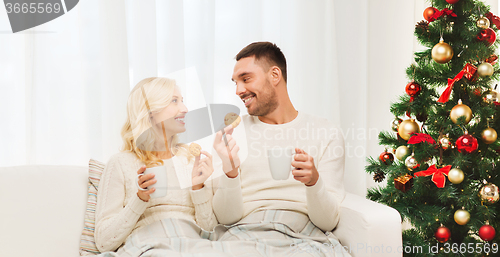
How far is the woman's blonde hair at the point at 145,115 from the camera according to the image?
1488mm

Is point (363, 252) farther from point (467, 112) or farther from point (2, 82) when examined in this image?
point (2, 82)

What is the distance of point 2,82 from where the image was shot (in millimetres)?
1941

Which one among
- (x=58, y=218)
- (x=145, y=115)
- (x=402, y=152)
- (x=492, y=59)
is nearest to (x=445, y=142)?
(x=402, y=152)

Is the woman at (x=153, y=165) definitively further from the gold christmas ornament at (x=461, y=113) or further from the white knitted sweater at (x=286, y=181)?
the gold christmas ornament at (x=461, y=113)

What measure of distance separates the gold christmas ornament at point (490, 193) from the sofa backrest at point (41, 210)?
5.04 ft

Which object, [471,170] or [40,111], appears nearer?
[471,170]

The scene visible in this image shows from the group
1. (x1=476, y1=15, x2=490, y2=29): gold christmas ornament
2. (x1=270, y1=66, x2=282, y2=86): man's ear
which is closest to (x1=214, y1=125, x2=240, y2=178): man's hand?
(x1=270, y1=66, x2=282, y2=86): man's ear

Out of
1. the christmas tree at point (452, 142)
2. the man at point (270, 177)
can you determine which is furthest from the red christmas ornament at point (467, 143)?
the man at point (270, 177)

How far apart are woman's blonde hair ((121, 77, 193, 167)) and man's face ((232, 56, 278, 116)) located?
1.03 feet

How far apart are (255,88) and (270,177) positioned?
385 mm

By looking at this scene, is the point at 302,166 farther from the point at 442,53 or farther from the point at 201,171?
the point at 442,53

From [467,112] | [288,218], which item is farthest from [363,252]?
[467,112]

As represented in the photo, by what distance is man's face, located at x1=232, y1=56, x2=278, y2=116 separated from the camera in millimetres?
1706

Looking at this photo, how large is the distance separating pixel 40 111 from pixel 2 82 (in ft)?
0.72
